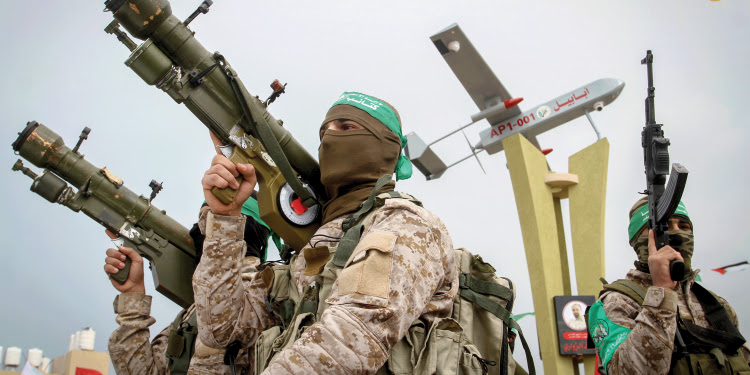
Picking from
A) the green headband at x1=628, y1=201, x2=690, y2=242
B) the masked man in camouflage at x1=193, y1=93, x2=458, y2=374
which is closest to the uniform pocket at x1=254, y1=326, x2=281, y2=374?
the masked man in camouflage at x1=193, y1=93, x2=458, y2=374

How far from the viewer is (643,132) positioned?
12.9ft

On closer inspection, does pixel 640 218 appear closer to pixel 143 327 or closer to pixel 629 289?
pixel 629 289

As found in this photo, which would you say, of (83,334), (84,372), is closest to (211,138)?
(84,372)

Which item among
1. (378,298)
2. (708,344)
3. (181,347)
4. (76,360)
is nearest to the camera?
(378,298)

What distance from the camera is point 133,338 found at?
4160 mm

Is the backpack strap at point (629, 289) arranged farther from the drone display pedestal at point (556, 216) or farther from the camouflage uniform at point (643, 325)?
the drone display pedestal at point (556, 216)

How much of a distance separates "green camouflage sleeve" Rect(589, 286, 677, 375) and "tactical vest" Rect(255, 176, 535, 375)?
38.0 inches

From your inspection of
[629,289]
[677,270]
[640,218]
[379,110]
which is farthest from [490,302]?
[640,218]

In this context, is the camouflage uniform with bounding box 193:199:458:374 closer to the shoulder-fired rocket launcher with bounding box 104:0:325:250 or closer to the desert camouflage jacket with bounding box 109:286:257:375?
the shoulder-fired rocket launcher with bounding box 104:0:325:250

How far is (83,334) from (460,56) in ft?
35.4

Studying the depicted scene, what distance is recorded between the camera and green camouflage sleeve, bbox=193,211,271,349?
2939 millimetres

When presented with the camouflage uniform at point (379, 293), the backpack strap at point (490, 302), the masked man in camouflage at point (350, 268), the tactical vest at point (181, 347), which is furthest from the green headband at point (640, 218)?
the tactical vest at point (181, 347)

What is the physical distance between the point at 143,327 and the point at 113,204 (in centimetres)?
123

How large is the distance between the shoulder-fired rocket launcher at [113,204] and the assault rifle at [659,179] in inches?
133
